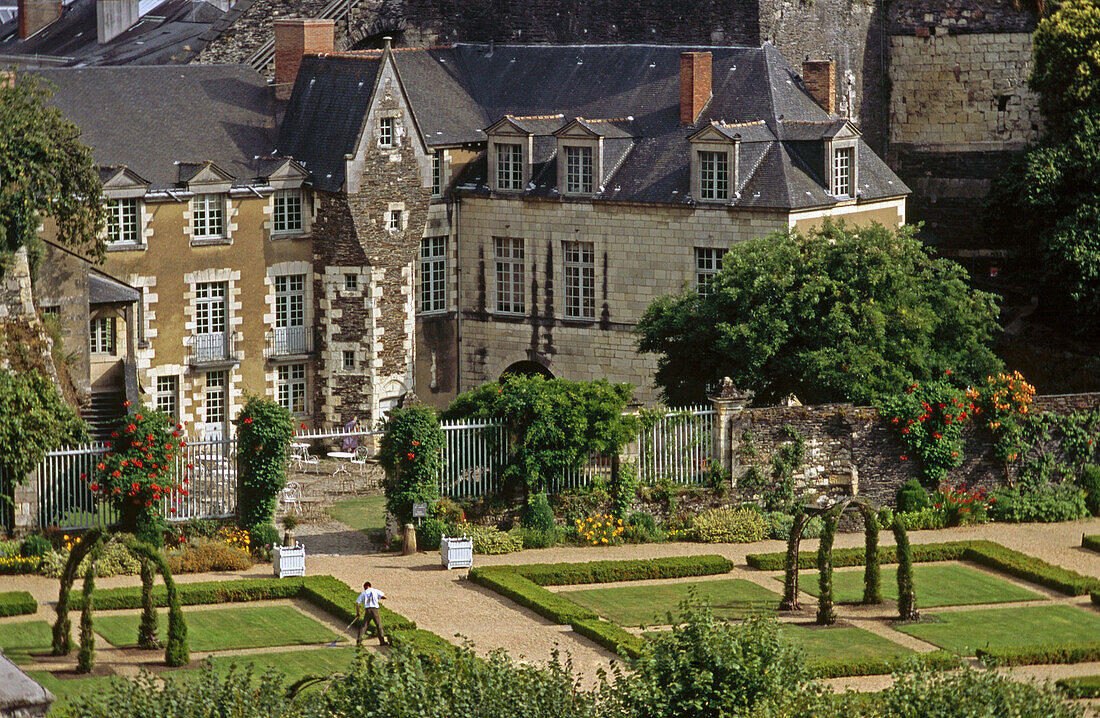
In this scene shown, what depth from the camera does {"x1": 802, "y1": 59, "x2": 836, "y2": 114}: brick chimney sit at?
153 feet

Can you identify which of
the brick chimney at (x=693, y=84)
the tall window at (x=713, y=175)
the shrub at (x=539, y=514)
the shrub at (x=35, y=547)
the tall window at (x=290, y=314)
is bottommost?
the shrub at (x=35, y=547)

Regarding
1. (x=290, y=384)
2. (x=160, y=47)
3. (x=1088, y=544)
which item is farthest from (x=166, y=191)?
(x=1088, y=544)

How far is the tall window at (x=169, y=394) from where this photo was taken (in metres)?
44.5

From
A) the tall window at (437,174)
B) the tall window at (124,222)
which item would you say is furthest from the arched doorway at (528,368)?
the tall window at (124,222)

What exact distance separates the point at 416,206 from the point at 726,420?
12050 mm

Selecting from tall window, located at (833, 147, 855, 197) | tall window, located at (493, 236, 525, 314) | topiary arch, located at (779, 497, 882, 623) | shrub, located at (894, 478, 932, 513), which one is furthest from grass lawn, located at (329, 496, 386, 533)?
tall window, located at (833, 147, 855, 197)

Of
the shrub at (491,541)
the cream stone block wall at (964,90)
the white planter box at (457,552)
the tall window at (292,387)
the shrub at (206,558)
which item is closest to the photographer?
the shrub at (206,558)

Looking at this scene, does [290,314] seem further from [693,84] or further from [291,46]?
[693,84]

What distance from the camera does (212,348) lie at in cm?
4509

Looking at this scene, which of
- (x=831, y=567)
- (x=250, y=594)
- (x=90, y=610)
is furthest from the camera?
(x=250, y=594)

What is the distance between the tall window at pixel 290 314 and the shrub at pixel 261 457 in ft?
36.2

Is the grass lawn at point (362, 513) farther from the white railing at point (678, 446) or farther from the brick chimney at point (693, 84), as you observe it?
the brick chimney at point (693, 84)

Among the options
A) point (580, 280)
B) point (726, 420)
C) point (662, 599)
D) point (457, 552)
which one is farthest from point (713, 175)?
point (662, 599)

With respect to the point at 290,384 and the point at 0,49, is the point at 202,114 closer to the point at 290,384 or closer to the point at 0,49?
the point at 290,384
